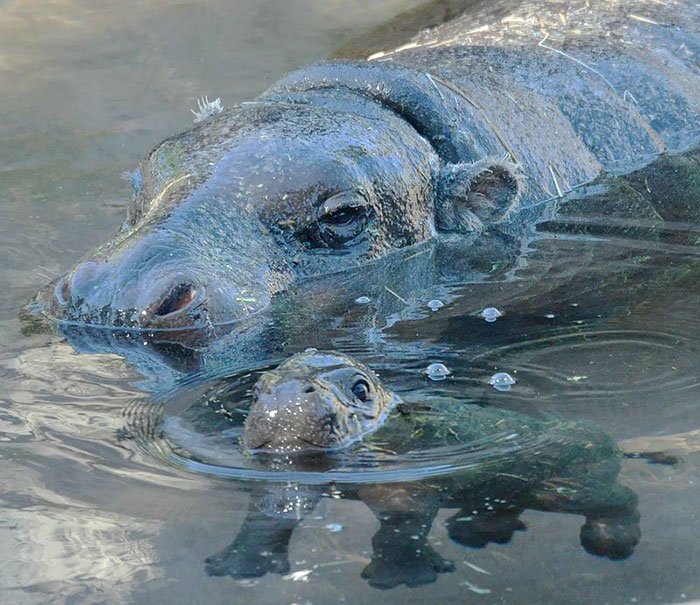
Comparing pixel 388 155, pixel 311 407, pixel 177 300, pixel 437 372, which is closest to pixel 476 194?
pixel 388 155

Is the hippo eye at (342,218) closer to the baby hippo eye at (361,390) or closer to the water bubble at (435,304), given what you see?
the water bubble at (435,304)

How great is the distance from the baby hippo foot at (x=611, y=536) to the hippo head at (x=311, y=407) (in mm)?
779

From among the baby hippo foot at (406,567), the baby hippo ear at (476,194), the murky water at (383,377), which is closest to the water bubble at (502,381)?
the murky water at (383,377)

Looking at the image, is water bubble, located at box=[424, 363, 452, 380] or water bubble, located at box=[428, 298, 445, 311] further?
water bubble, located at box=[428, 298, 445, 311]

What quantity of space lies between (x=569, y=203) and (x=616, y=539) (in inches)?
164

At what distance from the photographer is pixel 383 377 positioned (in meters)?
4.68

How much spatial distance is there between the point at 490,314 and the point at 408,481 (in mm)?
1918

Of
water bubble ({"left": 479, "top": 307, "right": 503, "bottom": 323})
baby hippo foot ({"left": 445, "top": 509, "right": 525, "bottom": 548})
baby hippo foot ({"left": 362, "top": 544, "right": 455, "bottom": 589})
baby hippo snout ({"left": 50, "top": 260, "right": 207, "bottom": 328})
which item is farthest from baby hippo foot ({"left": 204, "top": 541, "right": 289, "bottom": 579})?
water bubble ({"left": 479, "top": 307, "right": 503, "bottom": 323})

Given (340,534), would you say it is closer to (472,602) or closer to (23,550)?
(472,602)

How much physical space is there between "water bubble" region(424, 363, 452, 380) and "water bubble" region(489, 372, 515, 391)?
17cm

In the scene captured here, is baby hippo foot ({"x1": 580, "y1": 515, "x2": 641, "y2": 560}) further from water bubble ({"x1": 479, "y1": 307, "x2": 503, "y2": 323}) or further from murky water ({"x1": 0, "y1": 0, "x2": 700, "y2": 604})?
water bubble ({"x1": 479, "y1": 307, "x2": 503, "y2": 323})

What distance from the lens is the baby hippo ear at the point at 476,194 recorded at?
22.3 feet

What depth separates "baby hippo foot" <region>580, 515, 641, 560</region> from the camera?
3410 millimetres

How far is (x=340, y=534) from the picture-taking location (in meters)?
3.48
